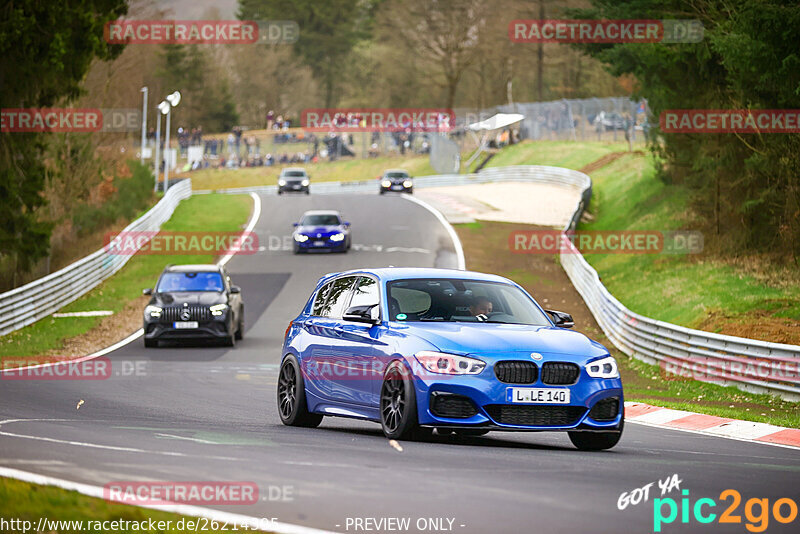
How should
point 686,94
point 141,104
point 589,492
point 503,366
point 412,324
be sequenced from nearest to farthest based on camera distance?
point 589,492 → point 503,366 → point 412,324 → point 686,94 → point 141,104

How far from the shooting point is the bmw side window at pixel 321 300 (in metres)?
13.5

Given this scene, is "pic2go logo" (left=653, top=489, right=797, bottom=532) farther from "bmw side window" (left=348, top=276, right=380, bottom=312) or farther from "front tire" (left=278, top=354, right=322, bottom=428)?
"front tire" (left=278, top=354, right=322, bottom=428)

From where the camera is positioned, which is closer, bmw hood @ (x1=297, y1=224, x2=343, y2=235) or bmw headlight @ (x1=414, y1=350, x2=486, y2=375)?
bmw headlight @ (x1=414, y1=350, x2=486, y2=375)

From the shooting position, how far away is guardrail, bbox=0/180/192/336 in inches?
1217

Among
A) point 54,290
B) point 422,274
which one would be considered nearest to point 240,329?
point 54,290

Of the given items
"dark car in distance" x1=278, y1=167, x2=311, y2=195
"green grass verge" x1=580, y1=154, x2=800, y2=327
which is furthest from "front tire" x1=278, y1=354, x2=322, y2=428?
"dark car in distance" x1=278, y1=167, x2=311, y2=195

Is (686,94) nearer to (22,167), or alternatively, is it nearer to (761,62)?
(761,62)

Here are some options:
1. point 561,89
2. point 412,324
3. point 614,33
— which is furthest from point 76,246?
point 561,89

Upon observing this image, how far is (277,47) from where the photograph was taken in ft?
483

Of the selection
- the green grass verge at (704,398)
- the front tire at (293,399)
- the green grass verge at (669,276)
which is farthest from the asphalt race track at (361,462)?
the green grass verge at (669,276)

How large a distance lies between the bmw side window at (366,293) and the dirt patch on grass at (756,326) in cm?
1045

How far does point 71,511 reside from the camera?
670 cm

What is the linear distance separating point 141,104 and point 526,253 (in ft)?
196

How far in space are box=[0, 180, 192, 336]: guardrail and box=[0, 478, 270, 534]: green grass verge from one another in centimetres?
2393
